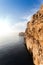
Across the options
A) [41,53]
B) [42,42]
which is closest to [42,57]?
[41,53]

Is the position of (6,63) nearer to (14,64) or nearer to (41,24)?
(14,64)

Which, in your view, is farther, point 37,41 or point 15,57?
point 15,57

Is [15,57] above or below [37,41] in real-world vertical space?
below

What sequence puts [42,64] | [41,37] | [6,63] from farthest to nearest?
[6,63] < [41,37] < [42,64]

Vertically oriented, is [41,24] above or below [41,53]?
above

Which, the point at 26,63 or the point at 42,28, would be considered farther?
the point at 26,63

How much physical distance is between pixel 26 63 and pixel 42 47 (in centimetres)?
2206

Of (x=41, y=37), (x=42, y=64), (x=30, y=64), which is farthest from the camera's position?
(x=30, y=64)

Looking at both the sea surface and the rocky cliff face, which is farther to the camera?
the sea surface

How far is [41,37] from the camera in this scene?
38219 millimetres

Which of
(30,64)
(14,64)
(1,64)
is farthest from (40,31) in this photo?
(1,64)

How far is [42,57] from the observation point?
35.7m

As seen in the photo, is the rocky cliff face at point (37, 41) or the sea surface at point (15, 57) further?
the sea surface at point (15, 57)

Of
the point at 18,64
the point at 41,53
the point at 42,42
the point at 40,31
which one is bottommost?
the point at 18,64
